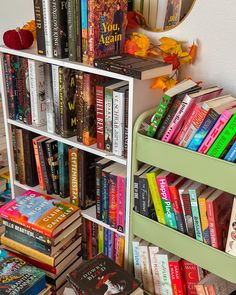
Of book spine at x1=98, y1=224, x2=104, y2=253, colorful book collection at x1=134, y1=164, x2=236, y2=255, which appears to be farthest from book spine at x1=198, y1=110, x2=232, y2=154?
book spine at x1=98, y1=224, x2=104, y2=253

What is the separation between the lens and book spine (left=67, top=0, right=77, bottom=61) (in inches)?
49.5

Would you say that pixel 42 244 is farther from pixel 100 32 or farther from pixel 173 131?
pixel 100 32

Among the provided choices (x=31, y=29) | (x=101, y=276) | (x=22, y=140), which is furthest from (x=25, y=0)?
(x=101, y=276)

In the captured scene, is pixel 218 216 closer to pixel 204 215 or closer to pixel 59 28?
pixel 204 215

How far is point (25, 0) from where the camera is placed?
5.80 feet

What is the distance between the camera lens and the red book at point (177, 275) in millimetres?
1246

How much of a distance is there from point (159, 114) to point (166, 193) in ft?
0.78

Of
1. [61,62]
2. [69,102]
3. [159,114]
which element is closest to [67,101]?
[69,102]

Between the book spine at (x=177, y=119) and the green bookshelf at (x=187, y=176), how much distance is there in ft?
0.09

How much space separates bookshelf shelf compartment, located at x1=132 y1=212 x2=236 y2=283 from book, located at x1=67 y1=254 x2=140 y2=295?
0.46ft

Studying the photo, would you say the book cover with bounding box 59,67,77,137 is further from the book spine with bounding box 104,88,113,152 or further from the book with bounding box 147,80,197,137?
→ the book with bounding box 147,80,197,137

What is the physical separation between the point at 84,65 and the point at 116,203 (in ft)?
1.57

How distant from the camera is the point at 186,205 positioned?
3.74ft

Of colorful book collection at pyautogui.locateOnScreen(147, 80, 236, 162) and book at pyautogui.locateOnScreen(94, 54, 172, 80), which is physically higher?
book at pyautogui.locateOnScreen(94, 54, 172, 80)
